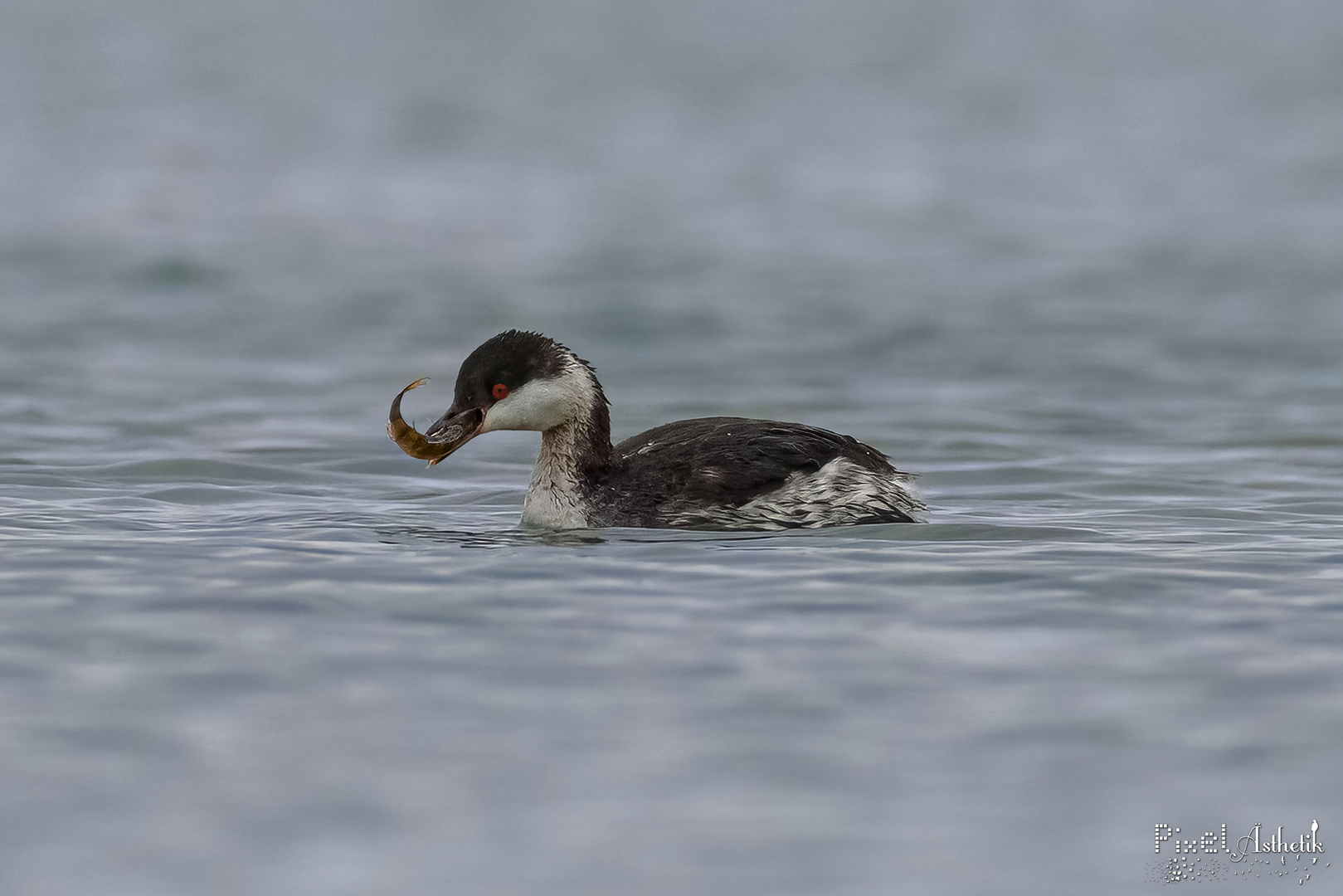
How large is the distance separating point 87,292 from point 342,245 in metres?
4.34

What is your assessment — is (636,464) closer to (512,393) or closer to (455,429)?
(512,393)

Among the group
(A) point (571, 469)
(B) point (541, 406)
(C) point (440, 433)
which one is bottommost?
(A) point (571, 469)

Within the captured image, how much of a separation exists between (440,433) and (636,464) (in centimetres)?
103

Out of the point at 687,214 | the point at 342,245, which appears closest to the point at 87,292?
the point at 342,245

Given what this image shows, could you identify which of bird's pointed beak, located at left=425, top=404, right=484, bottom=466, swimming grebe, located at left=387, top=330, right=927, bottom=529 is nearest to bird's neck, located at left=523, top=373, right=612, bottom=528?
swimming grebe, located at left=387, top=330, right=927, bottom=529

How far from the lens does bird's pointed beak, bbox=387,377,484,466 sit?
964 cm

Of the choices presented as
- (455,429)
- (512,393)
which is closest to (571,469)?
(512,393)

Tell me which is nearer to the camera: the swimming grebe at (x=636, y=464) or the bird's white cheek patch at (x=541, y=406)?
the swimming grebe at (x=636, y=464)

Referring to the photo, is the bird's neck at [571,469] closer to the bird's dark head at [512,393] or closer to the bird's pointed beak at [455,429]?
the bird's dark head at [512,393]

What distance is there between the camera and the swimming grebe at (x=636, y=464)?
31.2 ft

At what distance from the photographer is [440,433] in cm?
966

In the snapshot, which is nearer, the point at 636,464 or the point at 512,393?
the point at 512,393

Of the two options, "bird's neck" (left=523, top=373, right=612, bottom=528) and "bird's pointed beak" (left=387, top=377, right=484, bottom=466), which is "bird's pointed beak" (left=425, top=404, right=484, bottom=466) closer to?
"bird's pointed beak" (left=387, top=377, right=484, bottom=466)

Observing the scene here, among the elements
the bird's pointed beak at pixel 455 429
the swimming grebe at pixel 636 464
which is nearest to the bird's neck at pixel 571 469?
the swimming grebe at pixel 636 464
